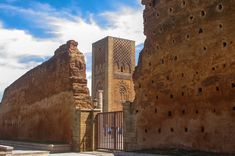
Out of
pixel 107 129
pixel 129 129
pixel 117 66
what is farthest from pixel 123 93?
pixel 129 129

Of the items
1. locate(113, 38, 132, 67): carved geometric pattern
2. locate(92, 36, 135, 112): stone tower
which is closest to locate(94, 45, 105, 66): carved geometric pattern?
locate(92, 36, 135, 112): stone tower

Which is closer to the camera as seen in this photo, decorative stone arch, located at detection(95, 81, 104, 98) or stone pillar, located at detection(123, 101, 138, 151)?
stone pillar, located at detection(123, 101, 138, 151)

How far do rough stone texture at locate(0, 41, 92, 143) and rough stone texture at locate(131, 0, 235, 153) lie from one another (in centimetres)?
423

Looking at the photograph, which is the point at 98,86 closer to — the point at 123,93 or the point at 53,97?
the point at 123,93

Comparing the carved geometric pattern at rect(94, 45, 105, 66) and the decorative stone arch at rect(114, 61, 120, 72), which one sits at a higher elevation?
the carved geometric pattern at rect(94, 45, 105, 66)

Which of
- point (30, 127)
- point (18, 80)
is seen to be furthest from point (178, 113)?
point (18, 80)

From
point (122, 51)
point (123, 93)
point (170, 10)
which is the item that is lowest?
point (170, 10)

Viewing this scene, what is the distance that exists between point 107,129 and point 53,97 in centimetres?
315

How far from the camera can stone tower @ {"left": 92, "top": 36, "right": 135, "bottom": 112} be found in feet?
147

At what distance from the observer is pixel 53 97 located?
17750 mm

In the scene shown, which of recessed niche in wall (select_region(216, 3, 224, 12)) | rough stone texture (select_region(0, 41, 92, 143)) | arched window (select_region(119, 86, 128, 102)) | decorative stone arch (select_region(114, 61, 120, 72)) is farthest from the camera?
decorative stone arch (select_region(114, 61, 120, 72))

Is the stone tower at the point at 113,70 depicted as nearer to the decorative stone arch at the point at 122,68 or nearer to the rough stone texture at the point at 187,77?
the decorative stone arch at the point at 122,68

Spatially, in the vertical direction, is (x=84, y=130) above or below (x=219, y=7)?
below

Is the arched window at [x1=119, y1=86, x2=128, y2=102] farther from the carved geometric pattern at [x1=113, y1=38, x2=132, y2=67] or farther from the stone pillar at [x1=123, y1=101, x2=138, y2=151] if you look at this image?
the stone pillar at [x1=123, y1=101, x2=138, y2=151]
